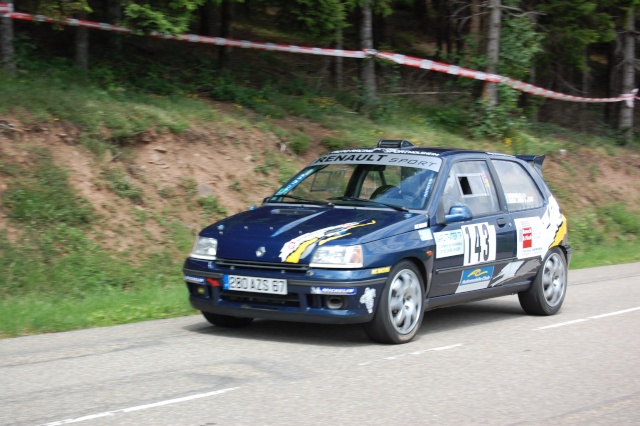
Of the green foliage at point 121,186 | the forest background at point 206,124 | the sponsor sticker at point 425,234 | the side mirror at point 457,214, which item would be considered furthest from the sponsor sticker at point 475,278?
the green foliage at point 121,186

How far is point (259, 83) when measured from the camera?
63.9ft

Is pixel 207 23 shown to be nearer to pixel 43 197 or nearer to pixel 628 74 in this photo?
pixel 43 197

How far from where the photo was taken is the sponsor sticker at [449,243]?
26.8ft

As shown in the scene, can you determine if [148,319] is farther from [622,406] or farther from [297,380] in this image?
[622,406]

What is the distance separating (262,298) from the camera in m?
7.52

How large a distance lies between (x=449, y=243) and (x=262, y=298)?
197 cm

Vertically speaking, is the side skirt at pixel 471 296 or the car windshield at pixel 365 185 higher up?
the car windshield at pixel 365 185

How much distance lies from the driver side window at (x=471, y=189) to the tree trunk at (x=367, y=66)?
1097 centimetres

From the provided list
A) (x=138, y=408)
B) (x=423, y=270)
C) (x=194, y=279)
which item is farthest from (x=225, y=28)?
(x=138, y=408)

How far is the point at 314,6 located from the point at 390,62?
3217mm

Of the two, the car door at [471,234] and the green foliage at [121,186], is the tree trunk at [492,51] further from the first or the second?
the car door at [471,234]

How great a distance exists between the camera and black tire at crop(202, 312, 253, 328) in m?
8.31

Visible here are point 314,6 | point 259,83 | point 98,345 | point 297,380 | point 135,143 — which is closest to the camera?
point 297,380

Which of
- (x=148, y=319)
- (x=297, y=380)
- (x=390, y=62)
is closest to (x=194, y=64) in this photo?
(x=390, y=62)
